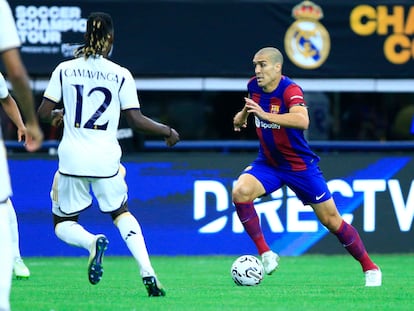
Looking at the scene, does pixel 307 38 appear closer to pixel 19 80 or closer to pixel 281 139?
pixel 281 139

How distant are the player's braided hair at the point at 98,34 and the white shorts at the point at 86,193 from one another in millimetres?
1002

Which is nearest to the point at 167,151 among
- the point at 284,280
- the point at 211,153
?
the point at 211,153

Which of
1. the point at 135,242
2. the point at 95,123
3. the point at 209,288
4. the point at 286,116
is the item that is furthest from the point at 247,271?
the point at 95,123

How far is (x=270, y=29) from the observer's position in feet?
54.3

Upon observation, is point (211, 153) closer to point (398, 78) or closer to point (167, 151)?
point (167, 151)

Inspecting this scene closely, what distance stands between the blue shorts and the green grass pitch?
0.86m

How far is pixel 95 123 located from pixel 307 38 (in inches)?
324

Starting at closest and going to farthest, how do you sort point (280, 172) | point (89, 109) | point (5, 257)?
Result: point (5, 257) < point (89, 109) < point (280, 172)

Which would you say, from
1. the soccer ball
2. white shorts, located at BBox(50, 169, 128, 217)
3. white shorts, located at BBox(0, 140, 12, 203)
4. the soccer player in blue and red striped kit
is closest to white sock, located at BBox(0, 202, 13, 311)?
white shorts, located at BBox(0, 140, 12, 203)

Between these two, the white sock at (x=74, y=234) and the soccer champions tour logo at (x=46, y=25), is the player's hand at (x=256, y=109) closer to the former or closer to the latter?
the white sock at (x=74, y=234)

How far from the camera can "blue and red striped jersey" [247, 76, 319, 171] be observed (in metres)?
10.7

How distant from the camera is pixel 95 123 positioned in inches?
350

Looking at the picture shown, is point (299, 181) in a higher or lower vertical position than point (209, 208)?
higher

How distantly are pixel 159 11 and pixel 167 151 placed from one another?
6.73ft
